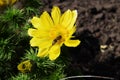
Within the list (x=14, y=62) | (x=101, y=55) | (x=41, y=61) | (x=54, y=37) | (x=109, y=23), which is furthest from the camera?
(x=109, y=23)

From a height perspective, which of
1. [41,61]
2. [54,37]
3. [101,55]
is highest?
[54,37]

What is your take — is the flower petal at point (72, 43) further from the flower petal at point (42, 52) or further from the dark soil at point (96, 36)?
the dark soil at point (96, 36)

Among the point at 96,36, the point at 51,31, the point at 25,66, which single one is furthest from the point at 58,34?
the point at 96,36

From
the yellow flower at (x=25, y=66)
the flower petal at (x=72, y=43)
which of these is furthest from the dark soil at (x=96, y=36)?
the flower petal at (x=72, y=43)

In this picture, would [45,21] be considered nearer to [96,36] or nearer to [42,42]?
[42,42]

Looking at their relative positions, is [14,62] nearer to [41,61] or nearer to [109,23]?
[41,61]

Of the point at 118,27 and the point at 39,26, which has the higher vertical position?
the point at 39,26

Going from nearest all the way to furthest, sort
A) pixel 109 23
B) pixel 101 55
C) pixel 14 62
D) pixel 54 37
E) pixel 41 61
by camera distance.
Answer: pixel 54 37 < pixel 41 61 < pixel 14 62 < pixel 101 55 < pixel 109 23

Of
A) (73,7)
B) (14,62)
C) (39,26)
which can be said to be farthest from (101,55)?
(39,26)

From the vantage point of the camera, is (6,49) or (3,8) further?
(3,8)

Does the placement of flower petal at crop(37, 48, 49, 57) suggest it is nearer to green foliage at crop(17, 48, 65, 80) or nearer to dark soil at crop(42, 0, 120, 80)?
green foliage at crop(17, 48, 65, 80)
